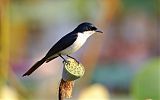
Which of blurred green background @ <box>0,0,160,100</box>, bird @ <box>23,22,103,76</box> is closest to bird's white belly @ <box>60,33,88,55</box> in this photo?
bird @ <box>23,22,103,76</box>

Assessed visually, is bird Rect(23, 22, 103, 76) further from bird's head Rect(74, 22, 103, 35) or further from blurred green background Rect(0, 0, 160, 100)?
blurred green background Rect(0, 0, 160, 100)

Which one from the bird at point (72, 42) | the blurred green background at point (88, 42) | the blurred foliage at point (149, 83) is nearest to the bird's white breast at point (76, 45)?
the bird at point (72, 42)

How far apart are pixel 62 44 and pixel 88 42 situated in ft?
3.52

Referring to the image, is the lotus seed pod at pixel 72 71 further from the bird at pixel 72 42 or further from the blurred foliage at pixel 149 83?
the blurred foliage at pixel 149 83

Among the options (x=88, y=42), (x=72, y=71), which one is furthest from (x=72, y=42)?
(x=88, y=42)

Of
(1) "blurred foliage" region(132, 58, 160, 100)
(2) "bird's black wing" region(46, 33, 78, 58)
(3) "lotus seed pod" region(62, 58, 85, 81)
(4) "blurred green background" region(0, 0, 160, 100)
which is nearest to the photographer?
(3) "lotus seed pod" region(62, 58, 85, 81)

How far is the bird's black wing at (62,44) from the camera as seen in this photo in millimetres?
1325

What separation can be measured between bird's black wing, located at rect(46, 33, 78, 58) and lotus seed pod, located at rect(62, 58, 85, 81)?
0.11 ft

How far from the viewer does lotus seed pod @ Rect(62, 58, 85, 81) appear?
1162mm

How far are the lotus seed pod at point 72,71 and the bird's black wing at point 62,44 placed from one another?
33 mm

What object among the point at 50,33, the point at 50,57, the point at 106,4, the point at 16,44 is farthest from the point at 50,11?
the point at 50,57

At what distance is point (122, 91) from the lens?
3840 millimetres

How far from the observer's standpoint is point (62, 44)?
1.35 metres

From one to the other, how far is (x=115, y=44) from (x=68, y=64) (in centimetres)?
299
